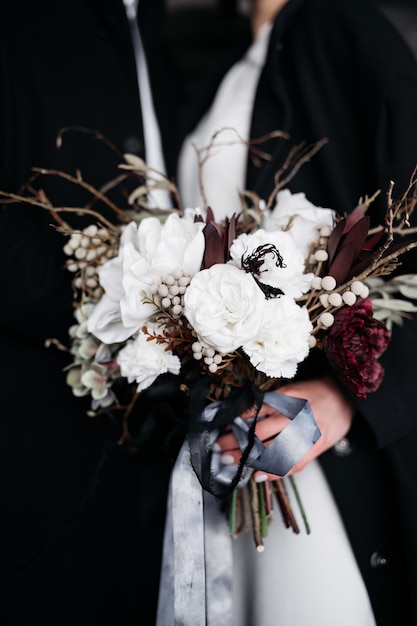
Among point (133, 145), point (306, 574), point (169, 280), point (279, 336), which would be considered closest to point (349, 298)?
point (279, 336)

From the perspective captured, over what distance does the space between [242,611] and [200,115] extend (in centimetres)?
118

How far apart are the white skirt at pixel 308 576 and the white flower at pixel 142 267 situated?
1.51 feet

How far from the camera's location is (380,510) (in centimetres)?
93

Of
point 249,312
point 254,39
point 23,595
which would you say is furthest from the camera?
point 254,39

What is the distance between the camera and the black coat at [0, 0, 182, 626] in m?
0.91

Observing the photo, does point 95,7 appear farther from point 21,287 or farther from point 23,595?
point 23,595

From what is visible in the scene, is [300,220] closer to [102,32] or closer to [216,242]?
[216,242]

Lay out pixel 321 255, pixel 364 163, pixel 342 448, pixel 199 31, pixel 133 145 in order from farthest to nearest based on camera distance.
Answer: pixel 199 31 → pixel 133 145 → pixel 364 163 → pixel 342 448 → pixel 321 255

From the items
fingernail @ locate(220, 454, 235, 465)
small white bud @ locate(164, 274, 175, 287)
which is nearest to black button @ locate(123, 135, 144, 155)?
small white bud @ locate(164, 274, 175, 287)

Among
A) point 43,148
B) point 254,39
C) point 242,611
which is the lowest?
point 242,611

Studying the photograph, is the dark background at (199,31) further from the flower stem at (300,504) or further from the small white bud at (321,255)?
the flower stem at (300,504)

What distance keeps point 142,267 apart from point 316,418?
40 centimetres

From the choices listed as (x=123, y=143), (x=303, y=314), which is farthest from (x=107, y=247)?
(x=123, y=143)

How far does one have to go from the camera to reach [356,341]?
704 millimetres
